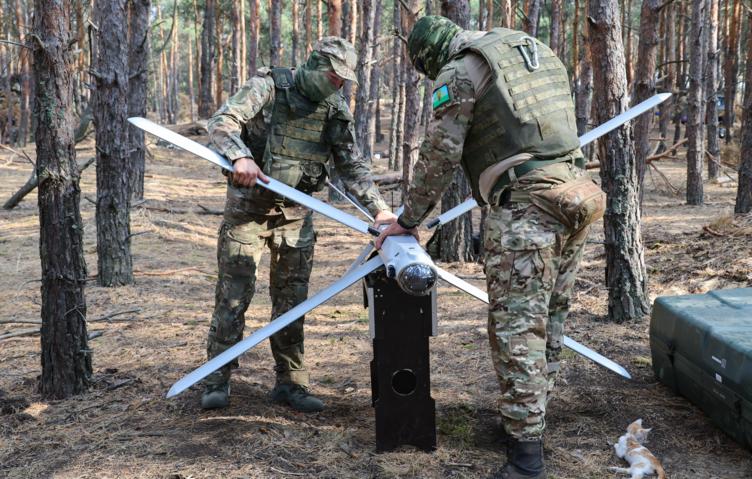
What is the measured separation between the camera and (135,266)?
7.75 m

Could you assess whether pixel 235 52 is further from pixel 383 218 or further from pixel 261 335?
pixel 261 335

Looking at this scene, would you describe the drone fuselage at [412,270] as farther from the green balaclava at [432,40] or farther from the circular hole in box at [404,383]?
the green balaclava at [432,40]

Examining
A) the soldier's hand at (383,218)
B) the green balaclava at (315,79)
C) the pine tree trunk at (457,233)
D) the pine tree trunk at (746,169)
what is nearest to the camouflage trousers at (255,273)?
the soldier's hand at (383,218)

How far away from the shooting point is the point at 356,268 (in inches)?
130

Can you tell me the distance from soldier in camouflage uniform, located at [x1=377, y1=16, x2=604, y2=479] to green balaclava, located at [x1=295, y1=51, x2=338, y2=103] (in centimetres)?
84

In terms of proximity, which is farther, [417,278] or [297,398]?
[297,398]

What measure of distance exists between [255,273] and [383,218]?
77 cm

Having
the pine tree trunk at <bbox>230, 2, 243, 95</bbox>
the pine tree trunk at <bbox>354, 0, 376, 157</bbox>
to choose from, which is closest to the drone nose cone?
the pine tree trunk at <bbox>354, 0, 376, 157</bbox>

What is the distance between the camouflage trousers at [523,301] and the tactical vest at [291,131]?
127 centimetres

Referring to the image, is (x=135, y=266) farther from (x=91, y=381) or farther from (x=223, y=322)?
(x=223, y=322)

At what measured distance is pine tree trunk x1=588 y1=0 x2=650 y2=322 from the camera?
494 centimetres

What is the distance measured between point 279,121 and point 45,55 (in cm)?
123

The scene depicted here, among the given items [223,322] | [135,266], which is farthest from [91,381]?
[135,266]

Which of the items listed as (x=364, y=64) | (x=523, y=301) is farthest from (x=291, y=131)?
(x=364, y=64)
